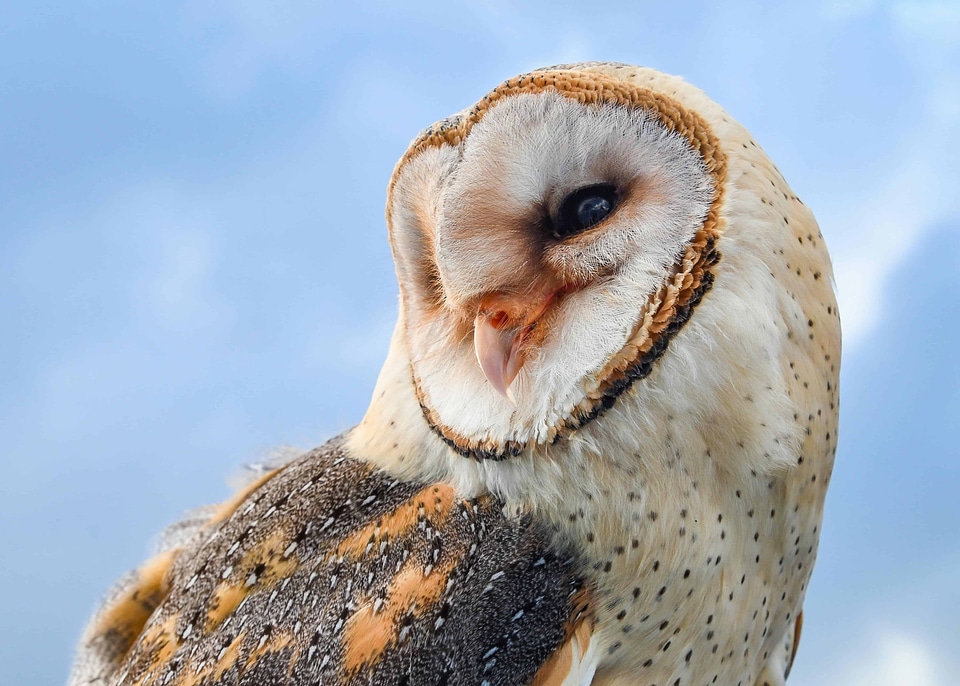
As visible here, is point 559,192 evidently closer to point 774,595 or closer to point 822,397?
point 822,397

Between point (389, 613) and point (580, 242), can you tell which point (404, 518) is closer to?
point (389, 613)

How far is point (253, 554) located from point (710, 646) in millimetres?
720

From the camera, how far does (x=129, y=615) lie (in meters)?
1.59

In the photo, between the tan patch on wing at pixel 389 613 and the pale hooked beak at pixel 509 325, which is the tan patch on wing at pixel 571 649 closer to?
the tan patch on wing at pixel 389 613

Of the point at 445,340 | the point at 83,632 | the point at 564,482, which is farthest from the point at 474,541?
the point at 83,632

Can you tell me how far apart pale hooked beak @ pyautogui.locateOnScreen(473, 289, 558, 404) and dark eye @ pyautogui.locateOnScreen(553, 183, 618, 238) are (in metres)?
0.09

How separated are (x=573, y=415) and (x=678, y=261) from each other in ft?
0.80

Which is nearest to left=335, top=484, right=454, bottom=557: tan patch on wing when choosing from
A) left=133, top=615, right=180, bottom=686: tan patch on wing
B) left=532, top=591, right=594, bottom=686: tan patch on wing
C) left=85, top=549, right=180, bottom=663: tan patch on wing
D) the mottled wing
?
the mottled wing

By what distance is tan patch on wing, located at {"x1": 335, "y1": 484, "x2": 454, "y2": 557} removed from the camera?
1.11 meters

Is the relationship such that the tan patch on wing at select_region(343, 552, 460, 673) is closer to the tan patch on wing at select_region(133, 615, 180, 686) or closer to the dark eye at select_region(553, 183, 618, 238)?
the tan patch on wing at select_region(133, 615, 180, 686)

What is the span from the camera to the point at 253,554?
48.0 inches

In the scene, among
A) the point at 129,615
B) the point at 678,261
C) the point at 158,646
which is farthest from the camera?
the point at 129,615

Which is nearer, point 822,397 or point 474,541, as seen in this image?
point 474,541

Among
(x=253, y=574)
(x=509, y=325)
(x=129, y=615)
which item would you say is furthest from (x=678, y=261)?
(x=129, y=615)
